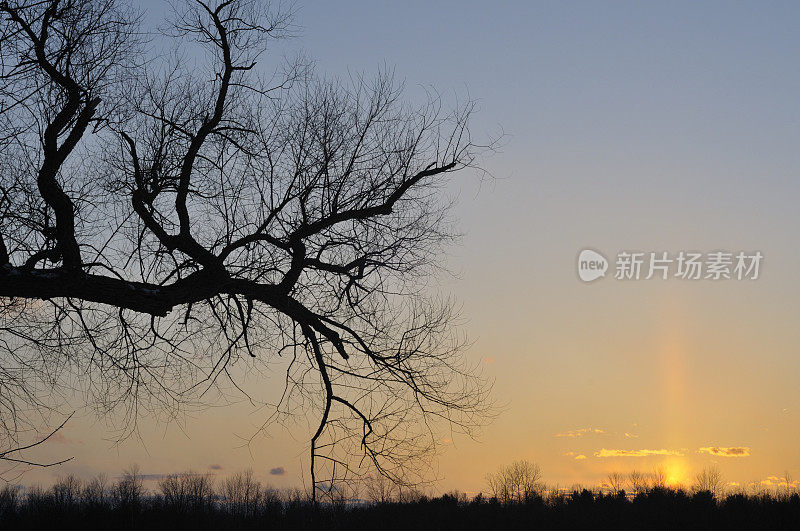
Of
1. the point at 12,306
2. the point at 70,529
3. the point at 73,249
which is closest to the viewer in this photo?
the point at 12,306

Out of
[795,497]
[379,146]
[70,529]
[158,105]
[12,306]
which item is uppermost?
[158,105]

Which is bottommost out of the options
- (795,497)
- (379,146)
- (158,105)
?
(795,497)

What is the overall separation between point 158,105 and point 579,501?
17.1 metres

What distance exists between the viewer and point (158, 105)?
32.8ft

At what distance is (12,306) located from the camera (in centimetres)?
857

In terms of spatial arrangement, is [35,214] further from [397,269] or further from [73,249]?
[397,269]

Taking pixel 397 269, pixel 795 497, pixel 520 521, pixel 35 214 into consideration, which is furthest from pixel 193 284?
pixel 795 497

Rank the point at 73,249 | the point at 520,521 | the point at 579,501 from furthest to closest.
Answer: the point at 579,501, the point at 520,521, the point at 73,249

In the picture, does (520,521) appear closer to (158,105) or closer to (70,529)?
(70,529)

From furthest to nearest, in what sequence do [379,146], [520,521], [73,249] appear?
[520,521], [379,146], [73,249]

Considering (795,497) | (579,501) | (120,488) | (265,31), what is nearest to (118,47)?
(265,31)

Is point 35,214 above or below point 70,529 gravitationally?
above

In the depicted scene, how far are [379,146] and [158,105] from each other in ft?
10.4

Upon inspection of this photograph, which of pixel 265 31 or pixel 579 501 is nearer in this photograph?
pixel 265 31
